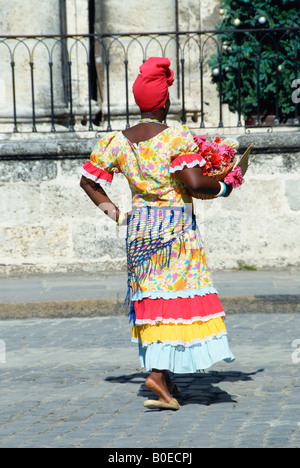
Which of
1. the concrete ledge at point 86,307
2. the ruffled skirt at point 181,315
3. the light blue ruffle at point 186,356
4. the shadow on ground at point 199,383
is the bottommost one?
the concrete ledge at point 86,307

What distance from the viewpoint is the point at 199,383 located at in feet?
17.7

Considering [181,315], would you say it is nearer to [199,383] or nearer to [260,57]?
[199,383]

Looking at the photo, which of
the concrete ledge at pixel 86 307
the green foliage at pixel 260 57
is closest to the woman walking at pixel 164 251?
the concrete ledge at pixel 86 307

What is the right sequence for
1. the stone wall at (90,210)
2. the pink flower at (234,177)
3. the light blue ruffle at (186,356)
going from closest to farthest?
Result: the light blue ruffle at (186,356), the pink flower at (234,177), the stone wall at (90,210)

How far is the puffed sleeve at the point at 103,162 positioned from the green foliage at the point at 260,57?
5497mm

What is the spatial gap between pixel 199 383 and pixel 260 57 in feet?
18.9

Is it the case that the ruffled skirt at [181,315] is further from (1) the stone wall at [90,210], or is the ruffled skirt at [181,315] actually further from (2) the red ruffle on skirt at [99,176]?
(1) the stone wall at [90,210]

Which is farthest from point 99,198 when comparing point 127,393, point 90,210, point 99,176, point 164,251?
point 90,210

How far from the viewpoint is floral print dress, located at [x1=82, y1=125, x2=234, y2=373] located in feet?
15.6

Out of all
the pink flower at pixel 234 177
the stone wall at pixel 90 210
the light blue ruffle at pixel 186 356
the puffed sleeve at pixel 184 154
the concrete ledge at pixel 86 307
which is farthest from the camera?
the stone wall at pixel 90 210

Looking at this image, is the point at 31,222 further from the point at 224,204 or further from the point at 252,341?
the point at 252,341

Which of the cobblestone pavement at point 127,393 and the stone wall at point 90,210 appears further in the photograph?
the stone wall at point 90,210

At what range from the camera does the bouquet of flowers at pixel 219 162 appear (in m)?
4.82

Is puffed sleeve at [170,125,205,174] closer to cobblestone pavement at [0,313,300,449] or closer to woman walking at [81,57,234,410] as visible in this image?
woman walking at [81,57,234,410]
